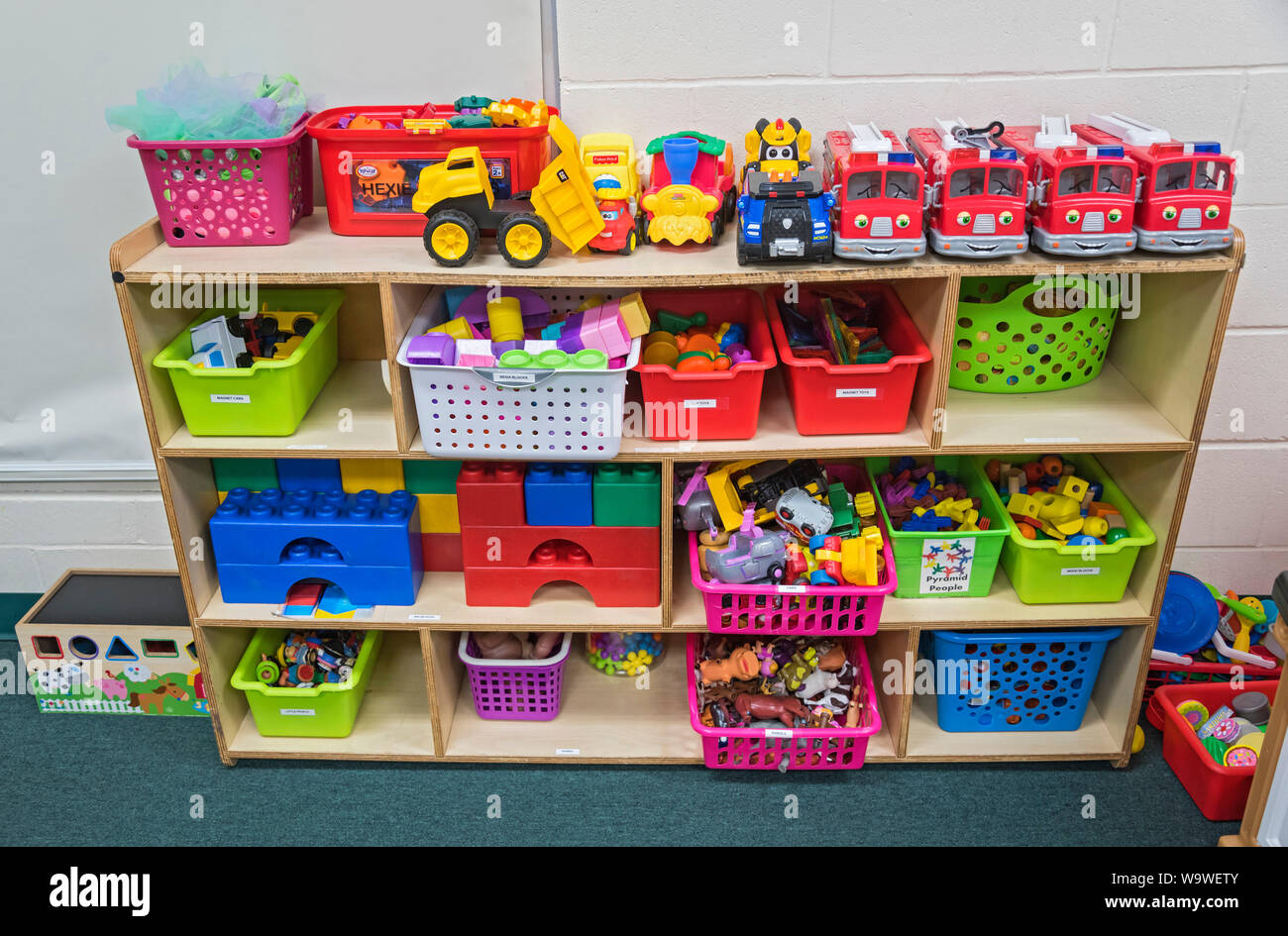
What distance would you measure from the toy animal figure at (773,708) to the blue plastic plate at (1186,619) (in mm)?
952

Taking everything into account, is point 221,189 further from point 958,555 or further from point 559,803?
point 958,555

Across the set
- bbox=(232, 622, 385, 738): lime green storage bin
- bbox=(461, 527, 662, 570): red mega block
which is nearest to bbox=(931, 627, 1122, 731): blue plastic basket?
bbox=(461, 527, 662, 570): red mega block

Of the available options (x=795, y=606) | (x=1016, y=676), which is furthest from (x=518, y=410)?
(x=1016, y=676)

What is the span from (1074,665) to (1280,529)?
895 millimetres

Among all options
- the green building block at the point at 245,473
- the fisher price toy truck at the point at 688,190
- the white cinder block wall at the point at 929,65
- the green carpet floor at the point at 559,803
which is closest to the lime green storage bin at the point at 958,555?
the green carpet floor at the point at 559,803

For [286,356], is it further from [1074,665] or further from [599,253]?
[1074,665]

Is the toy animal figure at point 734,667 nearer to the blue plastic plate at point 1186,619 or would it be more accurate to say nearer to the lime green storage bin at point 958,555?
the lime green storage bin at point 958,555

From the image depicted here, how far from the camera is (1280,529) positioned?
314cm

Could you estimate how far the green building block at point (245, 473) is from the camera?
266 cm

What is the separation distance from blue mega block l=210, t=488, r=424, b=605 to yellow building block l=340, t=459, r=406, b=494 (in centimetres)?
3

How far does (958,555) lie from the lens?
2607 mm

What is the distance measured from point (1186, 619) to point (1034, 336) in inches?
36.3

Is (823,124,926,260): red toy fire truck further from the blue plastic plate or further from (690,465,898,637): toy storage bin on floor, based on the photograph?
the blue plastic plate
